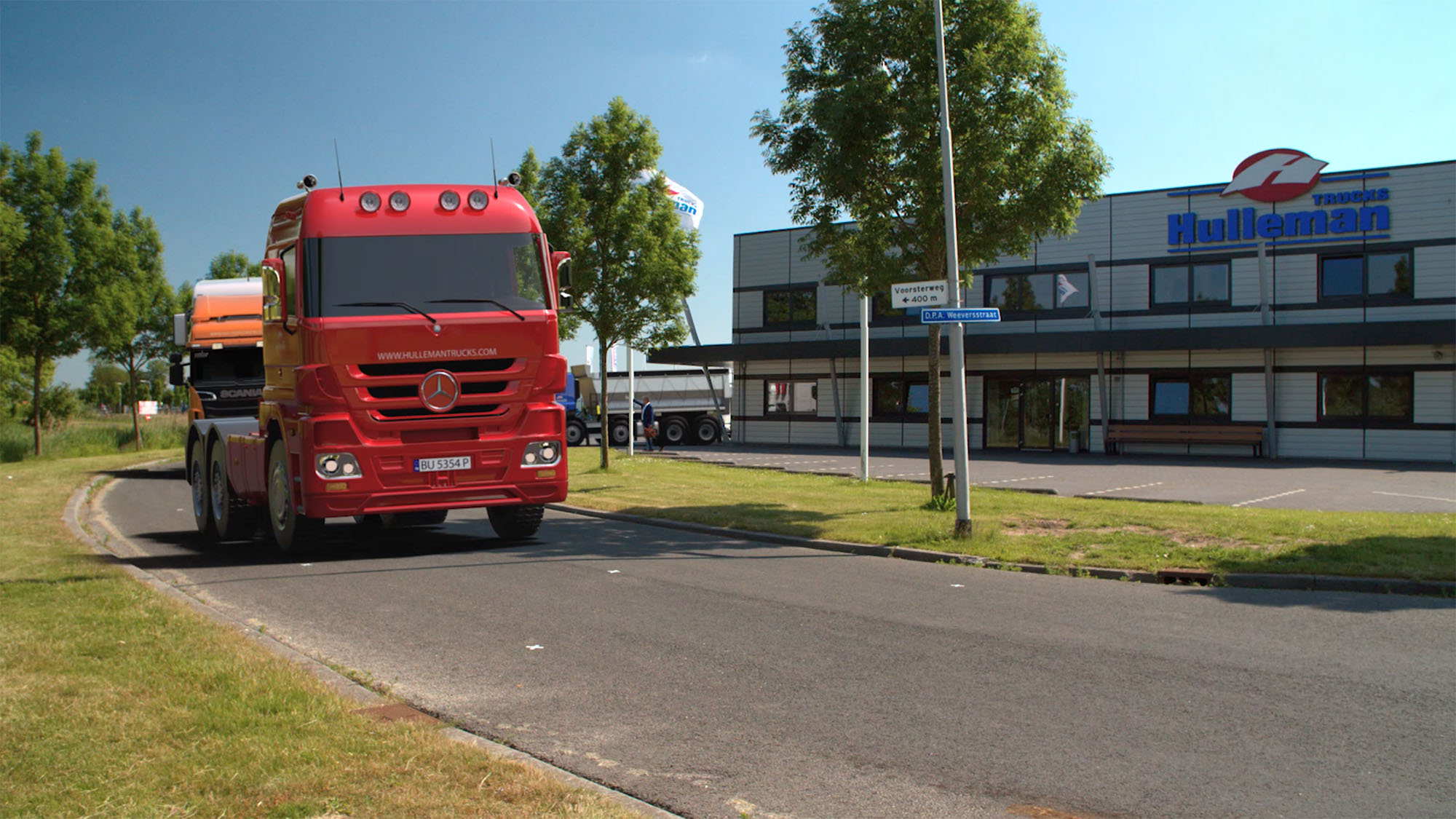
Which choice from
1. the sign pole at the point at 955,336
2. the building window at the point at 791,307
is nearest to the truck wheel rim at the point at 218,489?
the sign pole at the point at 955,336

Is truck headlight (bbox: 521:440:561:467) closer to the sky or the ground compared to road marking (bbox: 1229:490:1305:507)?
closer to the sky

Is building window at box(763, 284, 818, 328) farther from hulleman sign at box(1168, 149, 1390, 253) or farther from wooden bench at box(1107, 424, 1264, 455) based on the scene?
hulleman sign at box(1168, 149, 1390, 253)

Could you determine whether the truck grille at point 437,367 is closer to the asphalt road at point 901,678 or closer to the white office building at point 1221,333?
the asphalt road at point 901,678

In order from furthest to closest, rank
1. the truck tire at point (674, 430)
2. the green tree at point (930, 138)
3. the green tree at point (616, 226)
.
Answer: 1. the truck tire at point (674, 430)
2. the green tree at point (616, 226)
3. the green tree at point (930, 138)

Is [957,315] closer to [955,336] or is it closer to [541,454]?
[955,336]

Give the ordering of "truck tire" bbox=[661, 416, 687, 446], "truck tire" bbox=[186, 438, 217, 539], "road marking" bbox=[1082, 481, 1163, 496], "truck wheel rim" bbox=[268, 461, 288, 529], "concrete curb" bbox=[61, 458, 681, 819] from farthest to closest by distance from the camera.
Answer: "truck tire" bbox=[661, 416, 687, 446] < "road marking" bbox=[1082, 481, 1163, 496] < "truck tire" bbox=[186, 438, 217, 539] < "truck wheel rim" bbox=[268, 461, 288, 529] < "concrete curb" bbox=[61, 458, 681, 819]

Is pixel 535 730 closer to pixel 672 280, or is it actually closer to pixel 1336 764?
pixel 1336 764

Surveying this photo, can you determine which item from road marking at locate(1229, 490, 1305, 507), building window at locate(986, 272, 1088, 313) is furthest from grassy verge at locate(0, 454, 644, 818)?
building window at locate(986, 272, 1088, 313)

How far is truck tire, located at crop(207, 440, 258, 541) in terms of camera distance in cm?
1223

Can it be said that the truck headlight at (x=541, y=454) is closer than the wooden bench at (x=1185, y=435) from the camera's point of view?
Yes

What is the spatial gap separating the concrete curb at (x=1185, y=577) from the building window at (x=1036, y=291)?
2065 cm

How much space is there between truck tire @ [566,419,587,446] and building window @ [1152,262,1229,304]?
20079 millimetres

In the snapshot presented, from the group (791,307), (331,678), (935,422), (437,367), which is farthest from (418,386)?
(791,307)

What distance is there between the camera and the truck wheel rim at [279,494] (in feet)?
34.9
